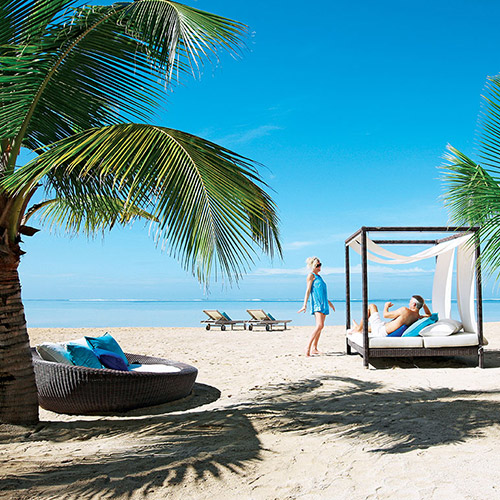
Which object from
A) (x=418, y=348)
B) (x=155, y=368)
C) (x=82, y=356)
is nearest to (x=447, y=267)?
(x=418, y=348)

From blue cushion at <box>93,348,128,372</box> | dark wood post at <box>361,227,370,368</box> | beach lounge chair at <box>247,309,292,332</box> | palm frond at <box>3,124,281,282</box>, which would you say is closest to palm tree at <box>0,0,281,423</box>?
palm frond at <box>3,124,281,282</box>

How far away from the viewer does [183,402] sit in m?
5.16

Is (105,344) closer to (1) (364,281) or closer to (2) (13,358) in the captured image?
(2) (13,358)

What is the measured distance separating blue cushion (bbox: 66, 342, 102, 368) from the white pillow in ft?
15.6

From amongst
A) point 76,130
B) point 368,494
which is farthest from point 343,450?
point 76,130

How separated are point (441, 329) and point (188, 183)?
5.45m

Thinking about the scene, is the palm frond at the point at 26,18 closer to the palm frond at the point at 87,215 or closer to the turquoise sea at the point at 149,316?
the palm frond at the point at 87,215

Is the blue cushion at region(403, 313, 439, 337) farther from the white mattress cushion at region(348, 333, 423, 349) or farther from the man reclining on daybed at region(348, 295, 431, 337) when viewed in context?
the white mattress cushion at region(348, 333, 423, 349)

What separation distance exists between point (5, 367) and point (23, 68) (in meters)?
2.45

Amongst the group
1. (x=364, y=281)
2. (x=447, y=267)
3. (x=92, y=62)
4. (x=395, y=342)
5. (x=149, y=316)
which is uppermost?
(x=92, y=62)

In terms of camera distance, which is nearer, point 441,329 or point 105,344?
point 105,344

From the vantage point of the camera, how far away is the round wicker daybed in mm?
4523

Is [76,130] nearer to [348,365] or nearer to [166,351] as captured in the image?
[348,365]

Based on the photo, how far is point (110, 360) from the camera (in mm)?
5156
